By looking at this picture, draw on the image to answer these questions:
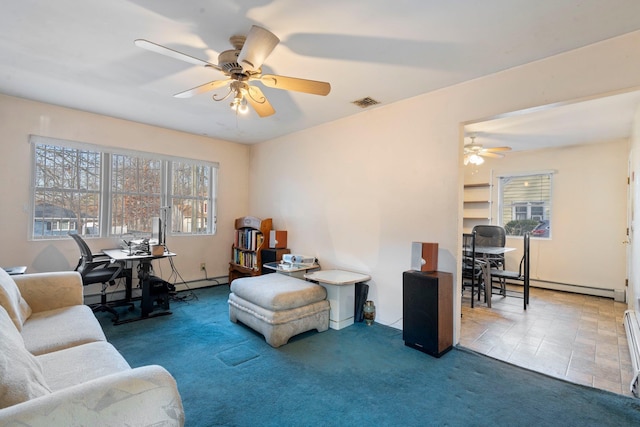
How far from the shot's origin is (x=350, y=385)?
2.12 metres

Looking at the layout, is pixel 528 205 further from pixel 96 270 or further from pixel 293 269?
pixel 96 270

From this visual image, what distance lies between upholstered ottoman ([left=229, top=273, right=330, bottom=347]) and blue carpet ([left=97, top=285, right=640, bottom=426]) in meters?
0.13

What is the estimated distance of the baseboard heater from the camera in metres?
2.04

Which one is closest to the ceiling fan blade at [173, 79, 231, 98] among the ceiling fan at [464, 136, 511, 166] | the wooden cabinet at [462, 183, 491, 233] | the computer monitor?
the computer monitor

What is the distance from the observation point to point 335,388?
6.82ft

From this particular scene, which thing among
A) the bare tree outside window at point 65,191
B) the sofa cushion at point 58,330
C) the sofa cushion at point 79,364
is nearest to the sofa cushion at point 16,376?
the sofa cushion at point 79,364

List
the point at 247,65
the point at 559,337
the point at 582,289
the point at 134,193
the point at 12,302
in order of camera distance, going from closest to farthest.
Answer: the point at 12,302
the point at 247,65
the point at 559,337
the point at 134,193
the point at 582,289

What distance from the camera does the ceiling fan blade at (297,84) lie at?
211 cm

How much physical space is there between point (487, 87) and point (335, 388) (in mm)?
2822

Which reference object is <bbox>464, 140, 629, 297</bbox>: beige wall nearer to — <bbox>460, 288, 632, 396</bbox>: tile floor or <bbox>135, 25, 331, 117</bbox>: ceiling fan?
<bbox>460, 288, 632, 396</bbox>: tile floor

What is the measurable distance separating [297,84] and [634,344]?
352cm

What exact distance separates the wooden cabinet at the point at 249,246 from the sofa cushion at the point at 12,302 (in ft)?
8.77

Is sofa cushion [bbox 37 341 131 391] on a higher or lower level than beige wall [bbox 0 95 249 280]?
lower

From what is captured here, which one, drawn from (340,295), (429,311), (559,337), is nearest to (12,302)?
(340,295)
